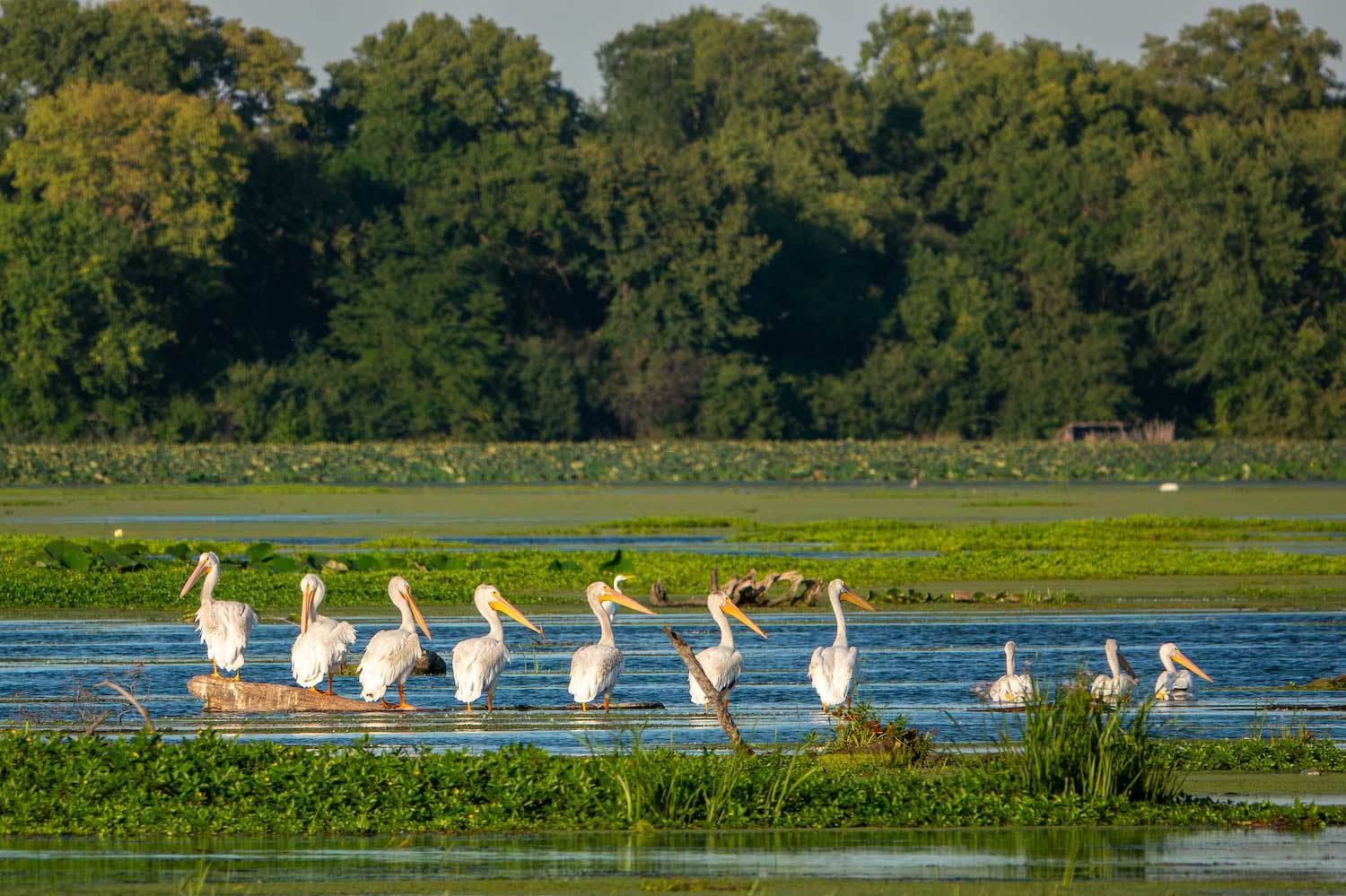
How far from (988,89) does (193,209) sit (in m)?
32.2

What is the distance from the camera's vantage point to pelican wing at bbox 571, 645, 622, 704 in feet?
50.4

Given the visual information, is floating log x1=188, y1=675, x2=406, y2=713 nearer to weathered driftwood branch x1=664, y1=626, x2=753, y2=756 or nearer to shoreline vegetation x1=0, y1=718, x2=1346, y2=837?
shoreline vegetation x1=0, y1=718, x2=1346, y2=837

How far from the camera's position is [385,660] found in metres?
15.6

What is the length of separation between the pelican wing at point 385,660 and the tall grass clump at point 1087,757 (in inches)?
215

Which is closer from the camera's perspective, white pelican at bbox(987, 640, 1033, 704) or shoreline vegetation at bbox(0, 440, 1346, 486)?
white pelican at bbox(987, 640, 1033, 704)

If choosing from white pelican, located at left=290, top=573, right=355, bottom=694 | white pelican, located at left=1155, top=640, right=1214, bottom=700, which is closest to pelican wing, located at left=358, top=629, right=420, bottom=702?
white pelican, located at left=290, top=573, right=355, bottom=694

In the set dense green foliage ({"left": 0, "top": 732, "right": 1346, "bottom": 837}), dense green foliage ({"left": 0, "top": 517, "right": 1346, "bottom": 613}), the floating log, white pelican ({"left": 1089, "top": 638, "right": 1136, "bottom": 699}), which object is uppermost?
dense green foliage ({"left": 0, "top": 732, "right": 1346, "bottom": 837})

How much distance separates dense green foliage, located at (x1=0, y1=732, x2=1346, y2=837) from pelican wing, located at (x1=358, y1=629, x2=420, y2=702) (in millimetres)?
3941

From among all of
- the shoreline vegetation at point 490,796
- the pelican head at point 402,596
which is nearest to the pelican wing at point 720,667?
the pelican head at point 402,596

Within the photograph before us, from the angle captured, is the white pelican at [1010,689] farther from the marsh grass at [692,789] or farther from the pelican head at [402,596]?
the marsh grass at [692,789]

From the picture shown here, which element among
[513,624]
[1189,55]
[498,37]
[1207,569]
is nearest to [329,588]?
[513,624]

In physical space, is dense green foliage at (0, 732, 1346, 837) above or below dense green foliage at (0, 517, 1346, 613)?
above

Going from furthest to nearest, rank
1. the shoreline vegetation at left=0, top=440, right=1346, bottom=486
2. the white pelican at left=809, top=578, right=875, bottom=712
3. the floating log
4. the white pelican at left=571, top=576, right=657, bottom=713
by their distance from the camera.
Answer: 1. the shoreline vegetation at left=0, top=440, right=1346, bottom=486
2. the floating log
3. the white pelican at left=809, top=578, right=875, bottom=712
4. the white pelican at left=571, top=576, right=657, bottom=713

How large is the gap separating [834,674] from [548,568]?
13.3 metres
